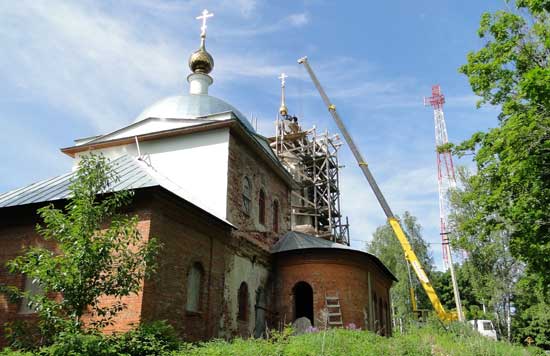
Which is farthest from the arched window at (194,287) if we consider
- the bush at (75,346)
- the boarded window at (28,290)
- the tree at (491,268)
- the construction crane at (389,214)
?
the tree at (491,268)

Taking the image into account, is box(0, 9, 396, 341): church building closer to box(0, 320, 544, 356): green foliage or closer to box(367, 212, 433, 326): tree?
box(0, 320, 544, 356): green foliage

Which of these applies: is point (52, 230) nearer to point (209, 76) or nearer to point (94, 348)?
point (94, 348)

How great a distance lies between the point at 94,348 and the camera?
7961 mm

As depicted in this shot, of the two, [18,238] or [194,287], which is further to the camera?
[194,287]

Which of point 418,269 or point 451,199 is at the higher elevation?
point 451,199

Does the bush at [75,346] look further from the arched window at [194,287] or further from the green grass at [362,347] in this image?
the arched window at [194,287]

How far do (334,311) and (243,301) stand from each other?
2914mm

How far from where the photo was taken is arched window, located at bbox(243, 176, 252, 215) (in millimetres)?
15517

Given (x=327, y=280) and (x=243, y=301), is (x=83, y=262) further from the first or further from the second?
(x=327, y=280)

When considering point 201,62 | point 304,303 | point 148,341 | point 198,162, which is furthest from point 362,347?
point 201,62

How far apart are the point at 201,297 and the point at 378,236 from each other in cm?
2910

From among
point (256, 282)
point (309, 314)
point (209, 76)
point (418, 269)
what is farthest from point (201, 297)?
point (418, 269)

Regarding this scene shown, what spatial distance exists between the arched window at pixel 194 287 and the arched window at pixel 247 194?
3204 millimetres

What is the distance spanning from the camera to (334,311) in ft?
50.6
